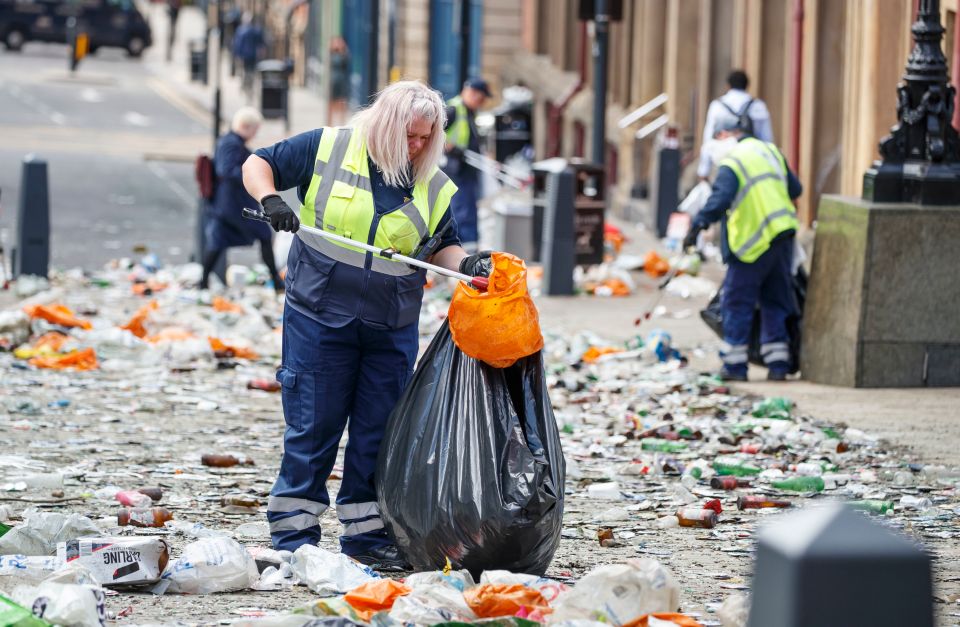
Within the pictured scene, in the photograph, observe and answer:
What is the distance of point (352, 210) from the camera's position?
5.77m

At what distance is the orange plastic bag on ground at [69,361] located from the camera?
34.3ft

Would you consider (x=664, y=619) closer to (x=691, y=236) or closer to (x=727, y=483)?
(x=727, y=483)

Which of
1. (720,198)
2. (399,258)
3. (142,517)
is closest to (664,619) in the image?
(399,258)

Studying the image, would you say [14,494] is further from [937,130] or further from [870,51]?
[870,51]

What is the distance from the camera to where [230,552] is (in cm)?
546

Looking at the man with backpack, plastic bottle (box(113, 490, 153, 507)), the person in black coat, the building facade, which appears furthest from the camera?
the man with backpack

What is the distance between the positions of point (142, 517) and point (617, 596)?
95.4 inches

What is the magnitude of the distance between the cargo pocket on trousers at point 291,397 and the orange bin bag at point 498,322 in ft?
1.98

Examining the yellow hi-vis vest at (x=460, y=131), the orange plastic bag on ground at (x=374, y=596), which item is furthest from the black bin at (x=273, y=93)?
the orange plastic bag on ground at (x=374, y=596)

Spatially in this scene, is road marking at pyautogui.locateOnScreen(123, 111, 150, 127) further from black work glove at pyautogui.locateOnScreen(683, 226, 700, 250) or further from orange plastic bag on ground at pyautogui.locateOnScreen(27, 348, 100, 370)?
black work glove at pyautogui.locateOnScreen(683, 226, 700, 250)

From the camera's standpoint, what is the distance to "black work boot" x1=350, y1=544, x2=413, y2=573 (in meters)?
5.92

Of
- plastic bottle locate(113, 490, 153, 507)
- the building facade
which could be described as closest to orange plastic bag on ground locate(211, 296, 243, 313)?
the building facade

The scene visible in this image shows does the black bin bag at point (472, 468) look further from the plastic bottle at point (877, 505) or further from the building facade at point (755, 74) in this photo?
the building facade at point (755, 74)

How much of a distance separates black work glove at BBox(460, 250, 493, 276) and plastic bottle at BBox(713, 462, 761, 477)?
2241 mm
